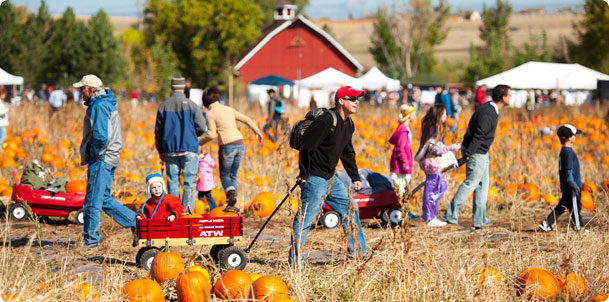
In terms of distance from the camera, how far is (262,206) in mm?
8289

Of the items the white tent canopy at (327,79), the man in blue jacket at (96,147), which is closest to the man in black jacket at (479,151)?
the man in blue jacket at (96,147)

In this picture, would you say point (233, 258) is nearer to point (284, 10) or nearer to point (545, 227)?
point (545, 227)

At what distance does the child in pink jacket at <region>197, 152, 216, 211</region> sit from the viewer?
8.50m

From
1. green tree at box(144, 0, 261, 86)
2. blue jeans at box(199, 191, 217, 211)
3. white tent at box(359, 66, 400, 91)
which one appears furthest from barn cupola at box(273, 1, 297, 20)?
blue jeans at box(199, 191, 217, 211)

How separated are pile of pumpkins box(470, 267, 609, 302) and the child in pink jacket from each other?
4.42m

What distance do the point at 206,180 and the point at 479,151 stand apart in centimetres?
320

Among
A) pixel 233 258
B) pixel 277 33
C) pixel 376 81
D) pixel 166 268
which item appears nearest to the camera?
pixel 166 268

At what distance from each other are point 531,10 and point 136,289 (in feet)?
481

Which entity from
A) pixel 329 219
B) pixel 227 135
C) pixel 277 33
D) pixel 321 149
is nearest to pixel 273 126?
pixel 227 135

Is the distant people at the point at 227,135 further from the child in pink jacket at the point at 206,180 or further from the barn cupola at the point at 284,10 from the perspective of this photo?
the barn cupola at the point at 284,10

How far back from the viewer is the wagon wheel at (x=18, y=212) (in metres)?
7.96

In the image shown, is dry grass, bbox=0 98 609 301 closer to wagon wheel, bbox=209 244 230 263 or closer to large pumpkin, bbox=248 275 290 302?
large pumpkin, bbox=248 275 290 302

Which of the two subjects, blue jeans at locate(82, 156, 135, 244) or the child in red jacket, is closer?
the child in red jacket

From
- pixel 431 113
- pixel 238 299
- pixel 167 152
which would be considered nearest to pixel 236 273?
pixel 238 299
